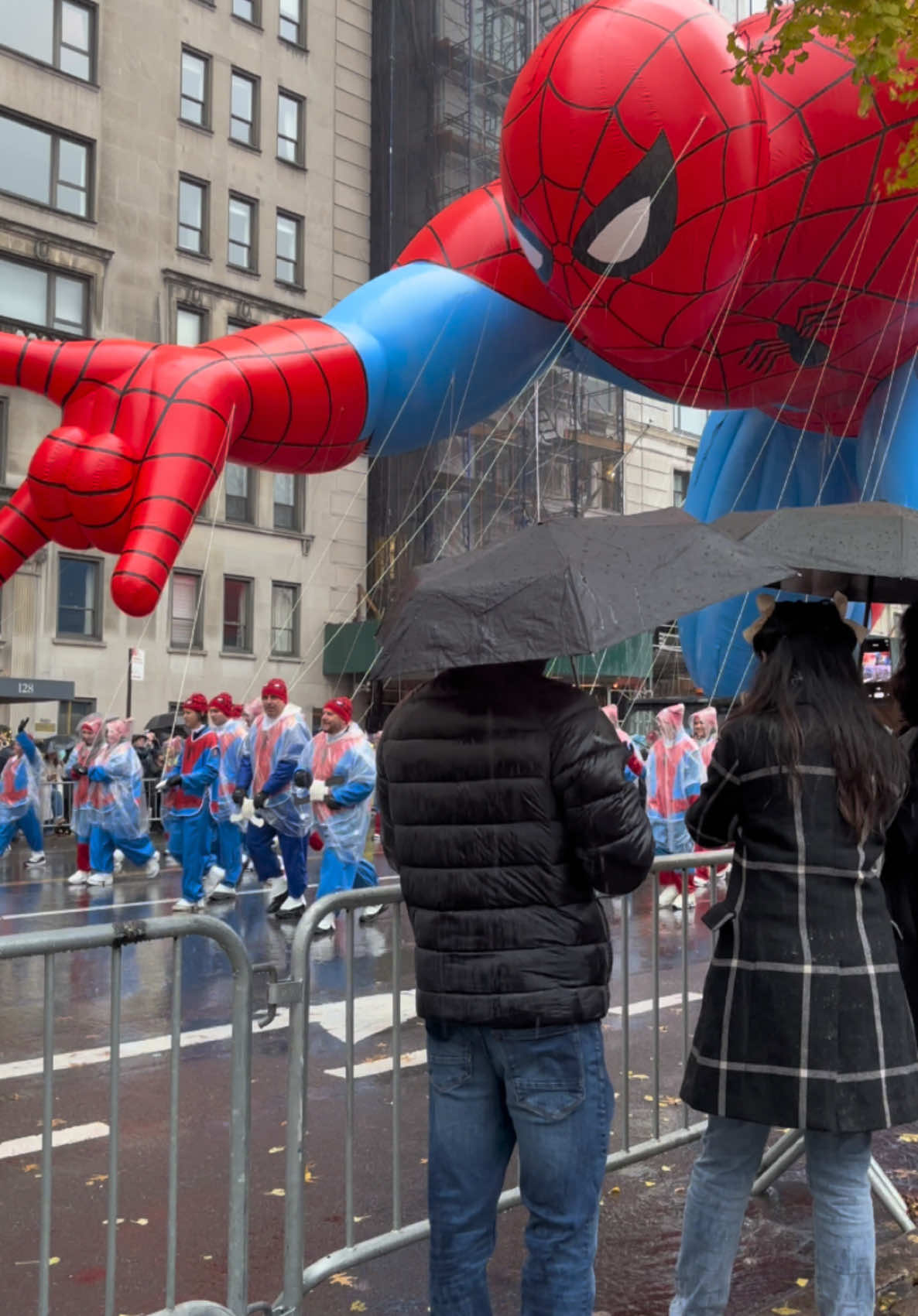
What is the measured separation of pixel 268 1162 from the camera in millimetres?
5234

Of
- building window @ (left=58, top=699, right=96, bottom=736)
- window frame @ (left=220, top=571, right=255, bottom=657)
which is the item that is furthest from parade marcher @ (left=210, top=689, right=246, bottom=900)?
window frame @ (left=220, top=571, right=255, bottom=657)

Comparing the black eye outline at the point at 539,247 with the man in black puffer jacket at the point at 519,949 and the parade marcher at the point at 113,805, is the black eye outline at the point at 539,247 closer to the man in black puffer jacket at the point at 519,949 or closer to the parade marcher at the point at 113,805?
the man in black puffer jacket at the point at 519,949

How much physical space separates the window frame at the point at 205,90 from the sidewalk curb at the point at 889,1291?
28.1m

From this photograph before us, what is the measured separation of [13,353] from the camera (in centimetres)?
518

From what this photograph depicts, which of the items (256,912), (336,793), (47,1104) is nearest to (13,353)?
(47,1104)

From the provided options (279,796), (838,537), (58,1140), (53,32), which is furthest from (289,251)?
(838,537)

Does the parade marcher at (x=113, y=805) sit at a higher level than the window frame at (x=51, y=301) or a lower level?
lower

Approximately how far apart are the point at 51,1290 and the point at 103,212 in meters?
26.0

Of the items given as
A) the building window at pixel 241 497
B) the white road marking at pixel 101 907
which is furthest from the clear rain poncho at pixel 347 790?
the building window at pixel 241 497

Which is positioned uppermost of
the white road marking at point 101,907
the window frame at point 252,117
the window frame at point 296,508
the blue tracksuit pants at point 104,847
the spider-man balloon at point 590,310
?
the window frame at point 252,117

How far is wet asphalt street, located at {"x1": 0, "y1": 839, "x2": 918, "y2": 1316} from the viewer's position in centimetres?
407

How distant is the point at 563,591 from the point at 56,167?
2627cm

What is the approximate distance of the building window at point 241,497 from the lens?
29.0 metres

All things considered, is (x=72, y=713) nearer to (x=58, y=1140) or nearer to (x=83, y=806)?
(x=83, y=806)
